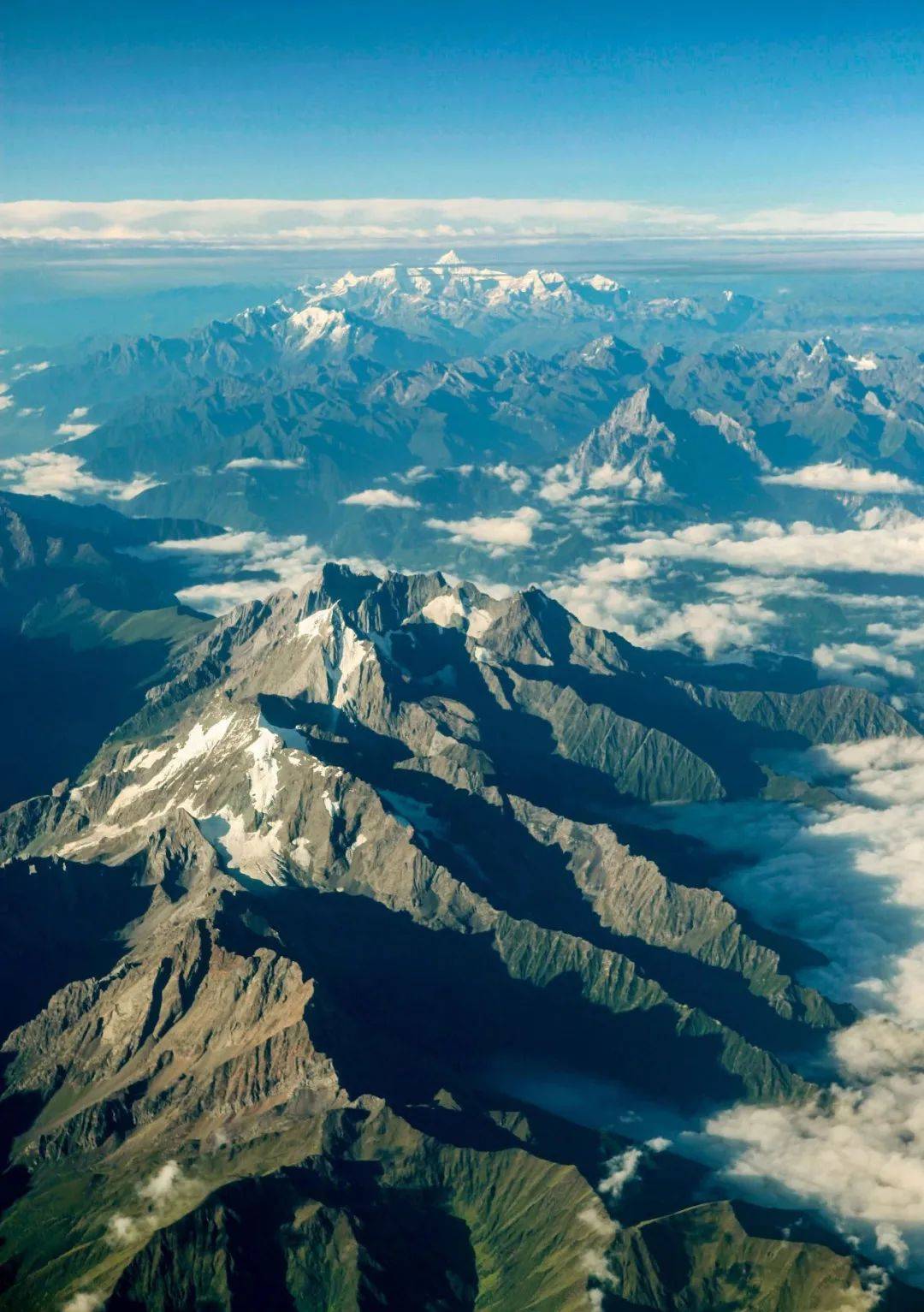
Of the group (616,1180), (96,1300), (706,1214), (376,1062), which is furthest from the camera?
(376,1062)

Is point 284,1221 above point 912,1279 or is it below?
above

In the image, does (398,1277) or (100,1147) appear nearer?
(398,1277)

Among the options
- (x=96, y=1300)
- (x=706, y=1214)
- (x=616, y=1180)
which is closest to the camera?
(x=96, y=1300)

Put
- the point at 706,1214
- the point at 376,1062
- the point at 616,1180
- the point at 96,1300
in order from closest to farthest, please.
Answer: the point at 96,1300 < the point at 706,1214 < the point at 616,1180 < the point at 376,1062

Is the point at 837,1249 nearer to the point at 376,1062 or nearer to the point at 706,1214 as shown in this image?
the point at 706,1214

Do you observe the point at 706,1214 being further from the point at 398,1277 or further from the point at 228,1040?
the point at 228,1040

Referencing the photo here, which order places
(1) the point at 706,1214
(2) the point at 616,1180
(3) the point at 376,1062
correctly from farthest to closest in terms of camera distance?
(3) the point at 376,1062 → (2) the point at 616,1180 → (1) the point at 706,1214

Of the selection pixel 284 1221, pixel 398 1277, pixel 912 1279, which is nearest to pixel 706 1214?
pixel 912 1279

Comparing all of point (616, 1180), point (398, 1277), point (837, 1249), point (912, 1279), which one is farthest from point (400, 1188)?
point (912, 1279)

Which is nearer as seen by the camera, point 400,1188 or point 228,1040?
point 400,1188
